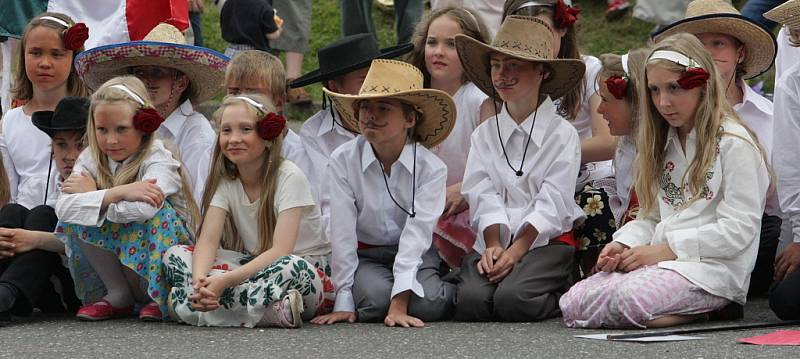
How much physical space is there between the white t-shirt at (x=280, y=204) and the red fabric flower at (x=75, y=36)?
4.30 ft

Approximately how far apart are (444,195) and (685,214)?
3.40 feet

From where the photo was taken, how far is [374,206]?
552 cm

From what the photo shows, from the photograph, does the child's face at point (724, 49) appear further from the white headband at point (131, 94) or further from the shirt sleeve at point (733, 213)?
the white headband at point (131, 94)

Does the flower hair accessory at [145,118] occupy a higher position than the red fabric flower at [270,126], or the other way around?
the flower hair accessory at [145,118]

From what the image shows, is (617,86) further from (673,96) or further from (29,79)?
(29,79)

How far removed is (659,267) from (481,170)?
948 millimetres

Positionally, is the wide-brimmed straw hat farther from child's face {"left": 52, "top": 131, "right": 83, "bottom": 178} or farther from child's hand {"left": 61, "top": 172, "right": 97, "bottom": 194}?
child's hand {"left": 61, "top": 172, "right": 97, "bottom": 194}

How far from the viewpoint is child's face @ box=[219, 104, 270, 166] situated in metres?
5.29

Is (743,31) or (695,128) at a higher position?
(743,31)

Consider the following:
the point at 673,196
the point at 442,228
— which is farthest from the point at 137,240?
the point at 673,196

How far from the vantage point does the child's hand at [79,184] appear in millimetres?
5250

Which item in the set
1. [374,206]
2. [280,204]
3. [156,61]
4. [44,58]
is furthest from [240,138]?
[44,58]

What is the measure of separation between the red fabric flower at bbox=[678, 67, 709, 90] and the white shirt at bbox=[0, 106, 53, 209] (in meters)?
2.95

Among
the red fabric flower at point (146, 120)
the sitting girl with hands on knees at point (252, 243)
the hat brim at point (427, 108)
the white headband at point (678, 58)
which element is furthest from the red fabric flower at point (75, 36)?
the white headband at point (678, 58)
